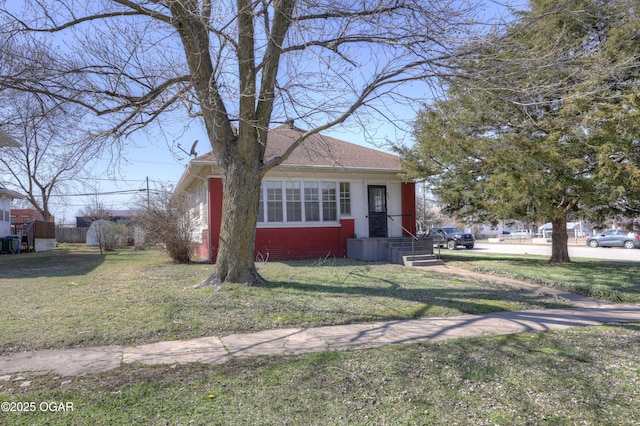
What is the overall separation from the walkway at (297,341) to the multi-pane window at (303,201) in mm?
9382

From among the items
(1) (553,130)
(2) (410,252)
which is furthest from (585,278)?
(2) (410,252)

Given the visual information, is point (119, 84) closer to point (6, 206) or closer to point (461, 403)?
point (461, 403)

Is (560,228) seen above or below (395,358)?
above

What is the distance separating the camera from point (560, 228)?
14070mm

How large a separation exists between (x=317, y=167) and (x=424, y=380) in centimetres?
1156

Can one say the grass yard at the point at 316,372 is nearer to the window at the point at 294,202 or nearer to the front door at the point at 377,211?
the window at the point at 294,202

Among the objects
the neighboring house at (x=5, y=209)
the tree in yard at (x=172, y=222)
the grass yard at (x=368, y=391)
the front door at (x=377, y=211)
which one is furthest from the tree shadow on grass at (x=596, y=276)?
the neighboring house at (x=5, y=209)

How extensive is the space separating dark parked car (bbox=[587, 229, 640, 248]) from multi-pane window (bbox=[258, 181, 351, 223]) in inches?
1050

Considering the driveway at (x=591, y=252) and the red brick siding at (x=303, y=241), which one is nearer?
the red brick siding at (x=303, y=241)

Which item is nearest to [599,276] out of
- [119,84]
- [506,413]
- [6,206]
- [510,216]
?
[510,216]

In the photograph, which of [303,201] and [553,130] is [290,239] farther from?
[553,130]

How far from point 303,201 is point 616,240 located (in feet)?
95.4

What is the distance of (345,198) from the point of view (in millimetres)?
16047

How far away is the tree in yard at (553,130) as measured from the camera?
26.3 feet
